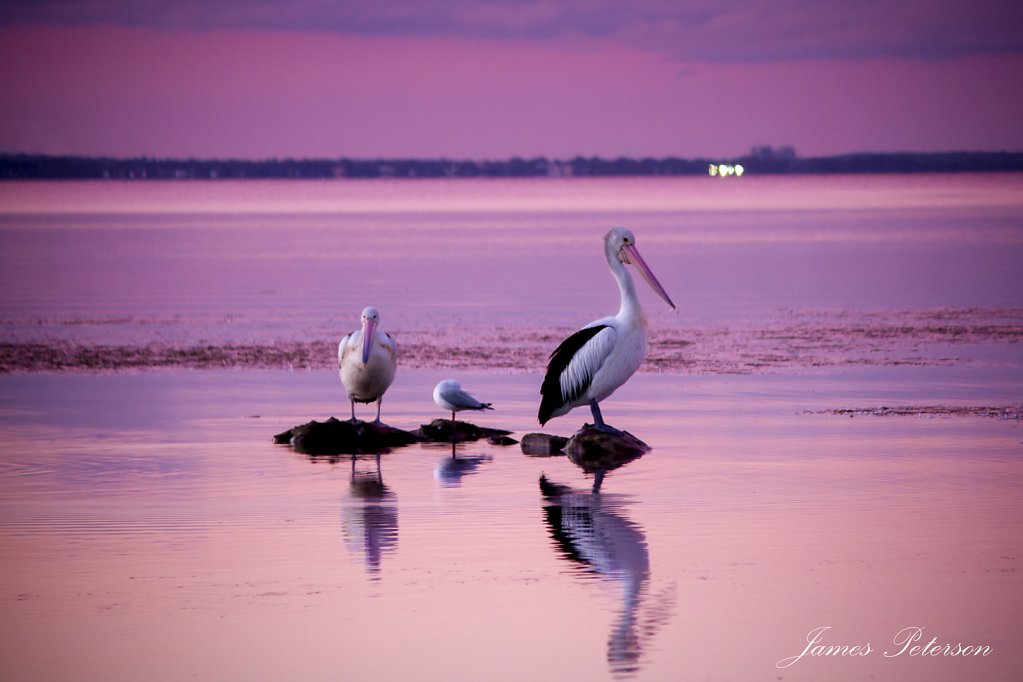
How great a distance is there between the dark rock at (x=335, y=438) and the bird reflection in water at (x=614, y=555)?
1.55m

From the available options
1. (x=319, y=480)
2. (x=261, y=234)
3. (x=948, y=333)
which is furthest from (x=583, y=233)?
(x=319, y=480)

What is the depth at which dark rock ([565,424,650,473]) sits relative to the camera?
32.6ft

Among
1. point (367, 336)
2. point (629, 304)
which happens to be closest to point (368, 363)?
point (367, 336)

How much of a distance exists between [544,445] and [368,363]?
153 centimetres

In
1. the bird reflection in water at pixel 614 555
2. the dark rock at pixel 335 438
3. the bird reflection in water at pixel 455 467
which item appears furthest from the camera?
the dark rock at pixel 335 438

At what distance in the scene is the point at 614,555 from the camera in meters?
7.27

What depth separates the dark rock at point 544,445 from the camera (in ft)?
34.2

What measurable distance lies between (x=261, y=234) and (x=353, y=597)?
51.2m

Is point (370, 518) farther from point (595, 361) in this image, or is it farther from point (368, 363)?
point (368, 363)

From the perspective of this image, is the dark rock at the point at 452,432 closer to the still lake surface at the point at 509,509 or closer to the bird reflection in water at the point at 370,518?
the still lake surface at the point at 509,509

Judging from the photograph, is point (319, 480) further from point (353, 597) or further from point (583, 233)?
point (583, 233)

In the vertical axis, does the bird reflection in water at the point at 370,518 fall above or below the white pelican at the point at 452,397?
below
